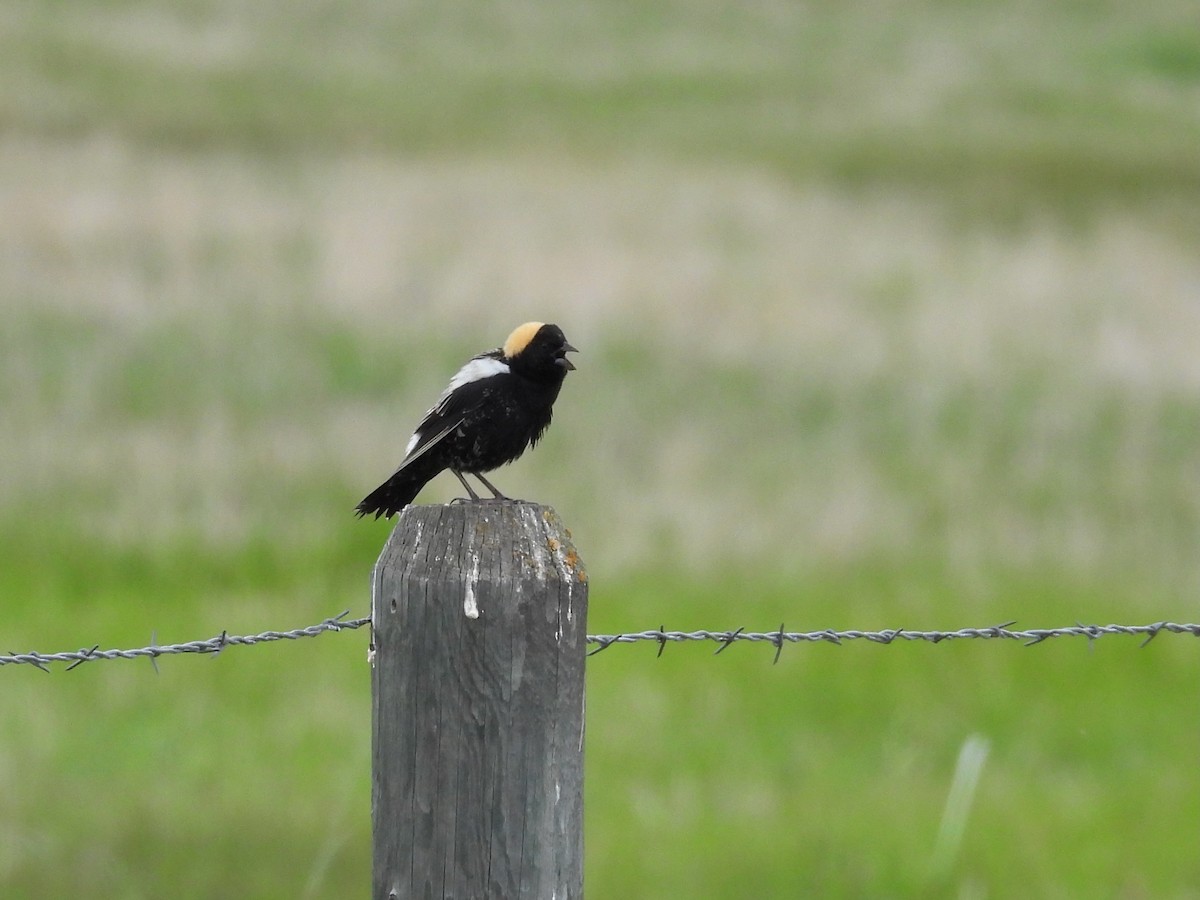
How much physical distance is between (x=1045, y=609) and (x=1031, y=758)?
202 cm

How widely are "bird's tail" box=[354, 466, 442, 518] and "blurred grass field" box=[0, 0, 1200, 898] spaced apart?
173 centimetres

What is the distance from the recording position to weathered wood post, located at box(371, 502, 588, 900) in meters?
2.58

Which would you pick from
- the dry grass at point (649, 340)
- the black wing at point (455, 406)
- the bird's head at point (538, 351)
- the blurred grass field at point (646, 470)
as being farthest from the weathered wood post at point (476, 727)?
the dry grass at point (649, 340)

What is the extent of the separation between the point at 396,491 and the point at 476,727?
1.94m

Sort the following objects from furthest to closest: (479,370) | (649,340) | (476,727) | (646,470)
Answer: (649,340) < (646,470) < (479,370) < (476,727)

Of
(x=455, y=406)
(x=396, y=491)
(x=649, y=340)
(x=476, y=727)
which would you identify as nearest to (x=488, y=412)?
(x=455, y=406)

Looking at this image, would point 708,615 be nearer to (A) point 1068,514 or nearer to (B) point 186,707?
(B) point 186,707

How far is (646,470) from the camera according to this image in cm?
1210

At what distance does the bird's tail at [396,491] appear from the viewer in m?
4.32

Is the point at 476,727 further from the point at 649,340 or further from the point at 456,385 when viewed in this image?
the point at 649,340

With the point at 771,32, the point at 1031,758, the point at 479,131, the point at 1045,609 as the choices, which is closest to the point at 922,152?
the point at 479,131

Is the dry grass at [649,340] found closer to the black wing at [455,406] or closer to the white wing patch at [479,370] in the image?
the white wing patch at [479,370]

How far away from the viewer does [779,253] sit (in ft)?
72.4

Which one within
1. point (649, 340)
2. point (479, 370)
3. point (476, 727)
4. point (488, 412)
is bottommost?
point (476, 727)
